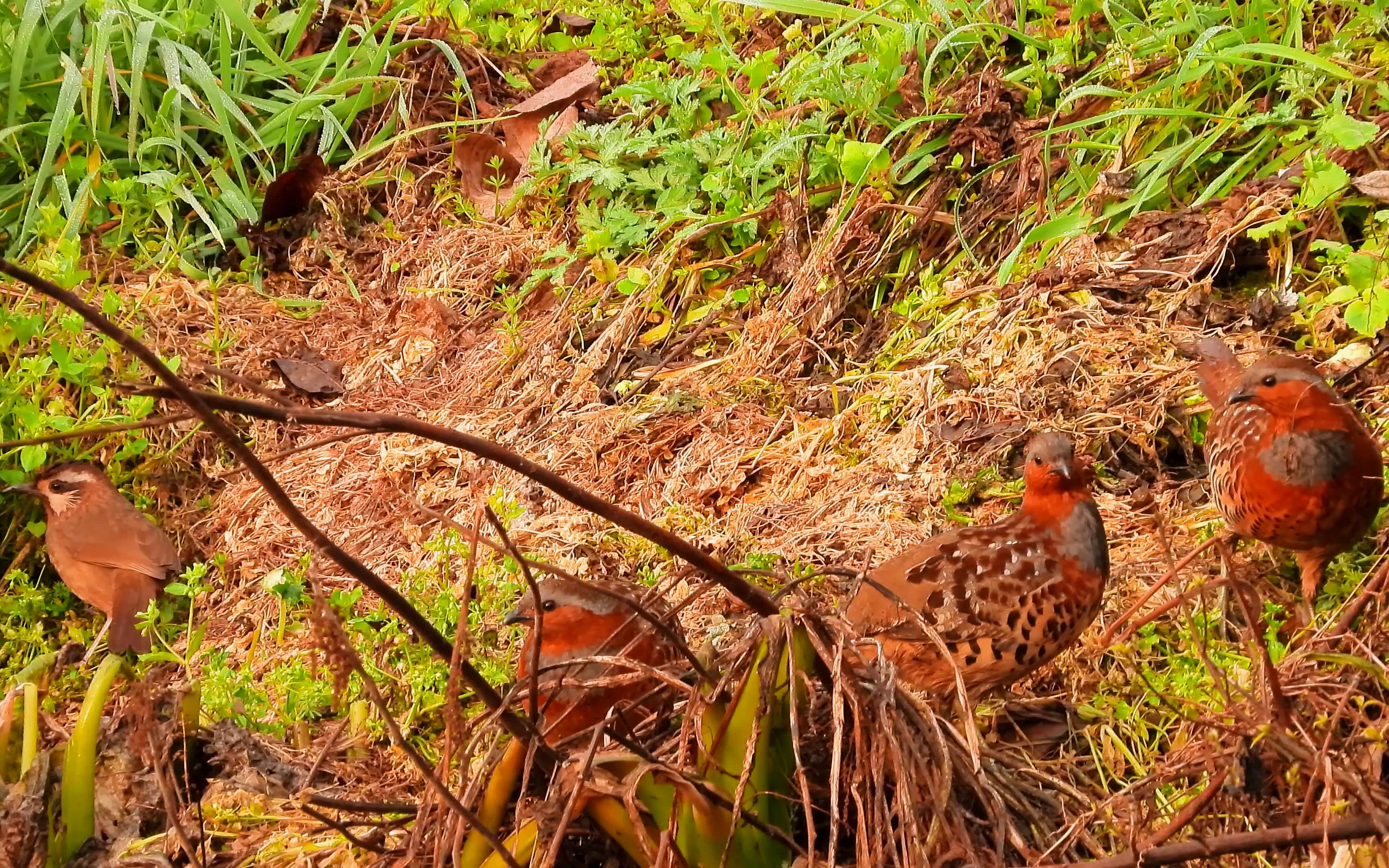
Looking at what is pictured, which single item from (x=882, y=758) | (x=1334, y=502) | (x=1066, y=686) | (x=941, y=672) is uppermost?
(x=882, y=758)

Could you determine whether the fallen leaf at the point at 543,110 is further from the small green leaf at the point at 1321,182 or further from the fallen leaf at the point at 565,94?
the small green leaf at the point at 1321,182

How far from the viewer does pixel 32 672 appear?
3.42 metres

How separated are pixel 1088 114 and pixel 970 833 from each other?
355 centimetres

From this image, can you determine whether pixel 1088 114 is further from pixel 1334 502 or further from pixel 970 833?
pixel 970 833

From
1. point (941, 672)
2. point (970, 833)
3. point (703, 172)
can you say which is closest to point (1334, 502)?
point (941, 672)

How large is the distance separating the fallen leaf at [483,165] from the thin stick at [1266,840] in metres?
4.92

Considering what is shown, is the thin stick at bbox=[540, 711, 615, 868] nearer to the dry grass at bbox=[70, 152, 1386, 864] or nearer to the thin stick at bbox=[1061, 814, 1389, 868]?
the thin stick at bbox=[1061, 814, 1389, 868]

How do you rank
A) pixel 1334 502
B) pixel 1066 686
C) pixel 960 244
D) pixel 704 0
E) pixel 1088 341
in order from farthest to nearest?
pixel 704 0 < pixel 960 244 < pixel 1088 341 < pixel 1066 686 < pixel 1334 502

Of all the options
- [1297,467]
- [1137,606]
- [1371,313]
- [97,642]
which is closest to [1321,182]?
[1371,313]

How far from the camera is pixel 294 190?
20.3ft

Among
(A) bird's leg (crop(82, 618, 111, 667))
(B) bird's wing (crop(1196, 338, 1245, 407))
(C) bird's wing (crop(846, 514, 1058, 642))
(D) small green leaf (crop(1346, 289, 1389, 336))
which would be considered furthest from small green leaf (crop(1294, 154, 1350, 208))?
(A) bird's leg (crop(82, 618, 111, 667))

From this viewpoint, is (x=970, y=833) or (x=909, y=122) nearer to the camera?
(x=970, y=833)

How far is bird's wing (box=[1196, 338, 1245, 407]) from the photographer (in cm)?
376

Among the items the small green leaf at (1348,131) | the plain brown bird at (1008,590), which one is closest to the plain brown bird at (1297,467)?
the plain brown bird at (1008,590)
